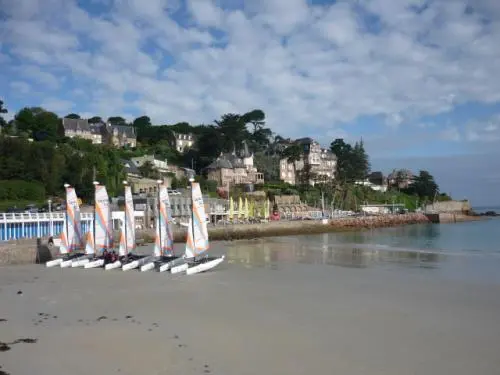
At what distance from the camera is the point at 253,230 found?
5619 centimetres

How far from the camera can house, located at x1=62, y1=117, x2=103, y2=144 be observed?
9244 centimetres

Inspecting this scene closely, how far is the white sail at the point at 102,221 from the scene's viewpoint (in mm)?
26172

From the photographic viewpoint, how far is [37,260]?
28.0 metres

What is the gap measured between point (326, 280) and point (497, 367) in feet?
37.9

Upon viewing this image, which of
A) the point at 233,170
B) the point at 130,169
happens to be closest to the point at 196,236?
the point at 130,169

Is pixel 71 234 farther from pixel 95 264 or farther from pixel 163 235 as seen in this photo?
pixel 163 235

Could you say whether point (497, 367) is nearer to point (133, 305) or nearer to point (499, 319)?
point (499, 319)

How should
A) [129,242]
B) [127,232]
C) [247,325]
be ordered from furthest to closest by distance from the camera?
[129,242] → [127,232] → [247,325]

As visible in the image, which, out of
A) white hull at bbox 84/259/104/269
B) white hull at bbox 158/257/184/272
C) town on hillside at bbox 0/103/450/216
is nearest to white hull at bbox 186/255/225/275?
white hull at bbox 158/257/184/272

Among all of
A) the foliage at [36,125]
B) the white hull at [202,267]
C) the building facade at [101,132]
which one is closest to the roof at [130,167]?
the foliage at [36,125]

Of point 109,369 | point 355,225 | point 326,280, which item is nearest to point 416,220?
point 355,225

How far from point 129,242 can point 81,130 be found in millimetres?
74506

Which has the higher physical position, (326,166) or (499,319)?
(326,166)

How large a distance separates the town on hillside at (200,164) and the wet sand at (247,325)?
131ft
